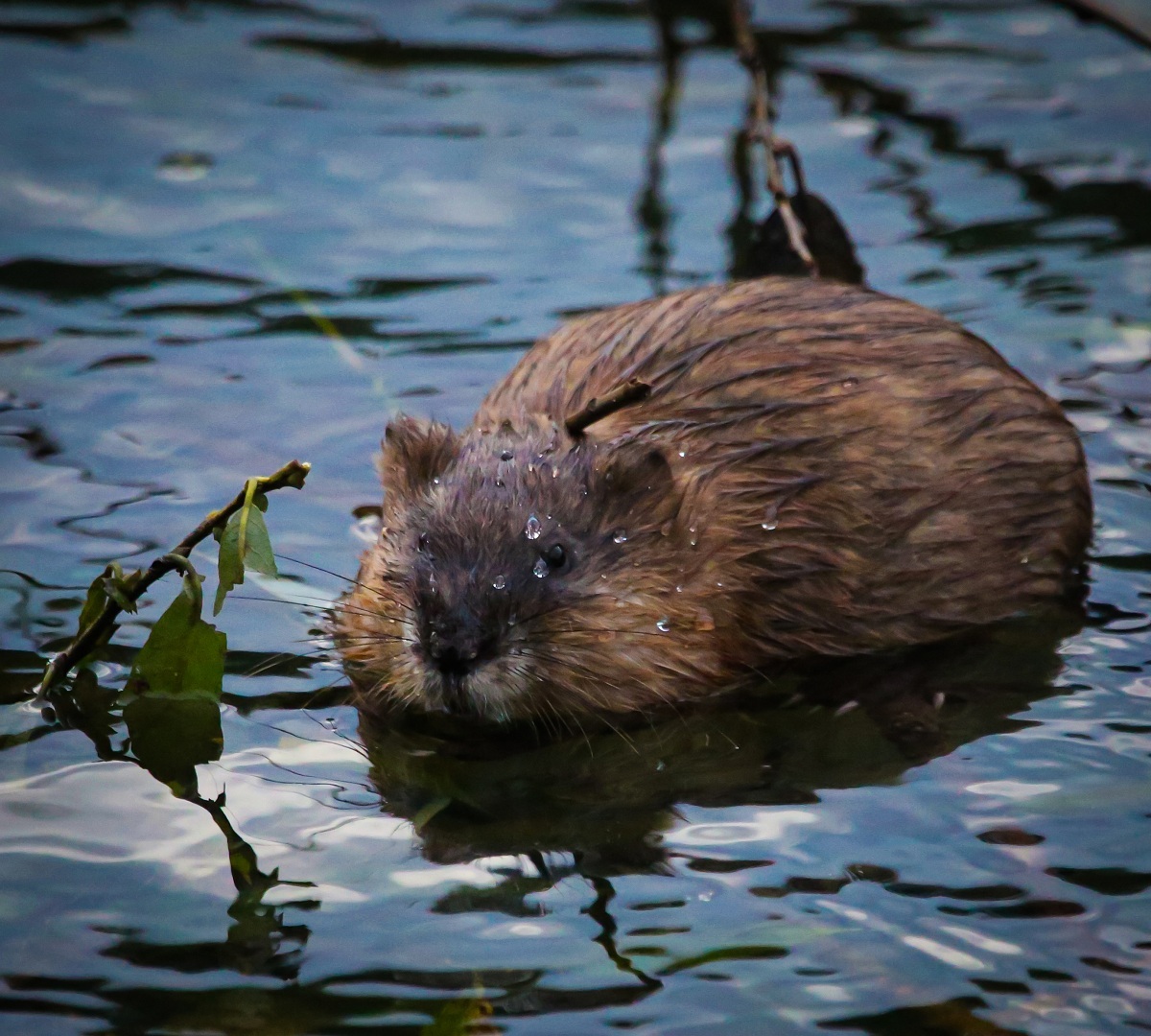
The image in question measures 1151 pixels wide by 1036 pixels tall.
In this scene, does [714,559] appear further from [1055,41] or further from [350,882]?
[1055,41]

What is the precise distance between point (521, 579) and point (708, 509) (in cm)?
72

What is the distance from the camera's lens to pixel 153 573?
494cm

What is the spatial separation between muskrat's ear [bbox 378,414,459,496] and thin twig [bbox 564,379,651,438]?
1.20 feet

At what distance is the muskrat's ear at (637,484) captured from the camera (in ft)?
16.9

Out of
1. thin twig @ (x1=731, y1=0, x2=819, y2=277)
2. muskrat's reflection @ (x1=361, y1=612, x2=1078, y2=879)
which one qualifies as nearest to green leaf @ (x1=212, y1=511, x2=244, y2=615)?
muskrat's reflection @ (x1=361, y1=612, x2=1078, y2=879)

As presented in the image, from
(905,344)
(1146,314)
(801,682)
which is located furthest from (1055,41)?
(801,682)

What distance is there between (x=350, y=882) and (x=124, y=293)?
420 centimetres

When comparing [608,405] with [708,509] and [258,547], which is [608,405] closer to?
[708,509]

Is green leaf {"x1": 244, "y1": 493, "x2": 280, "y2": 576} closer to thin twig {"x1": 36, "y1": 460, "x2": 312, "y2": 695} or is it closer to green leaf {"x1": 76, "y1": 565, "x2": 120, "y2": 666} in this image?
thin twig {"x1": 36, "y1": 460, "x2": 312, "y2": 695}

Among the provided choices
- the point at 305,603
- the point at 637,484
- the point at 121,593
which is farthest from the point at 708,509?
the point at 121,593

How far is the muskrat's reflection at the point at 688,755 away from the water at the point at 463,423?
2 cm

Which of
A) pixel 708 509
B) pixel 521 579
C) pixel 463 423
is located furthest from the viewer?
pixel 463 423

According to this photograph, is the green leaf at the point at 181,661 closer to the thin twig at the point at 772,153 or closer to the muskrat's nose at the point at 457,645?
the muskrat's nose at the point at 457,645

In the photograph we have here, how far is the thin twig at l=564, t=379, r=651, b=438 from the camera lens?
4.66 metres
